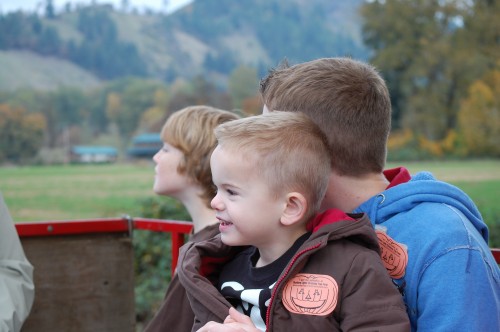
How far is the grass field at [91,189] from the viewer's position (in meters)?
7.39

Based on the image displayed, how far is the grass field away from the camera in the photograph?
7387mm

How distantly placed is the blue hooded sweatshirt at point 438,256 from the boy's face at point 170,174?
1.35 m

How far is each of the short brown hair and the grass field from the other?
4.69 m

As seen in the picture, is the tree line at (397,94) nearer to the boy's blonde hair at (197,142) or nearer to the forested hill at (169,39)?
the forested hill at (169,39)

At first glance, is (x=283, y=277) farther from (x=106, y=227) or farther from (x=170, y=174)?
(x=106, y=227)

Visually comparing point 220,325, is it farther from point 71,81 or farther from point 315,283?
point 71,81

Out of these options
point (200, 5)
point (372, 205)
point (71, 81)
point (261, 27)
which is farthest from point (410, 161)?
point (200, 5)

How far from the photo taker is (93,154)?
42.8ft

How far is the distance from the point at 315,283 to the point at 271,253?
8.8 inches

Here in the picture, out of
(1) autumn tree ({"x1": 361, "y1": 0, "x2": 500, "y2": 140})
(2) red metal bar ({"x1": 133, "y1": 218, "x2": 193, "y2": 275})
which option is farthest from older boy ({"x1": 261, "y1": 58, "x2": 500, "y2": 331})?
(1) autumn tree ({"x1": 361, "y1": 0, "x2": 500, "y2": 140})

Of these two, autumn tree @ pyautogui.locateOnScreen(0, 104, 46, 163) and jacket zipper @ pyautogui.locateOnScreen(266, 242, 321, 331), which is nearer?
jacket zipper @ pyautogui.locateOnScreen(266, 242, 321, 331)

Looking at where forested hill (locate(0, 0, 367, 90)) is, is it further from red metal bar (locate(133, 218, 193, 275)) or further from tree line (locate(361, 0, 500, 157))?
red metal bar (locate(133, 218, 193, 275))

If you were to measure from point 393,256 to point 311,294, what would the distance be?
0.87 ft

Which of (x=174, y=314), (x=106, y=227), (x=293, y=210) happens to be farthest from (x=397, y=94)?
(x=293, y=210)
